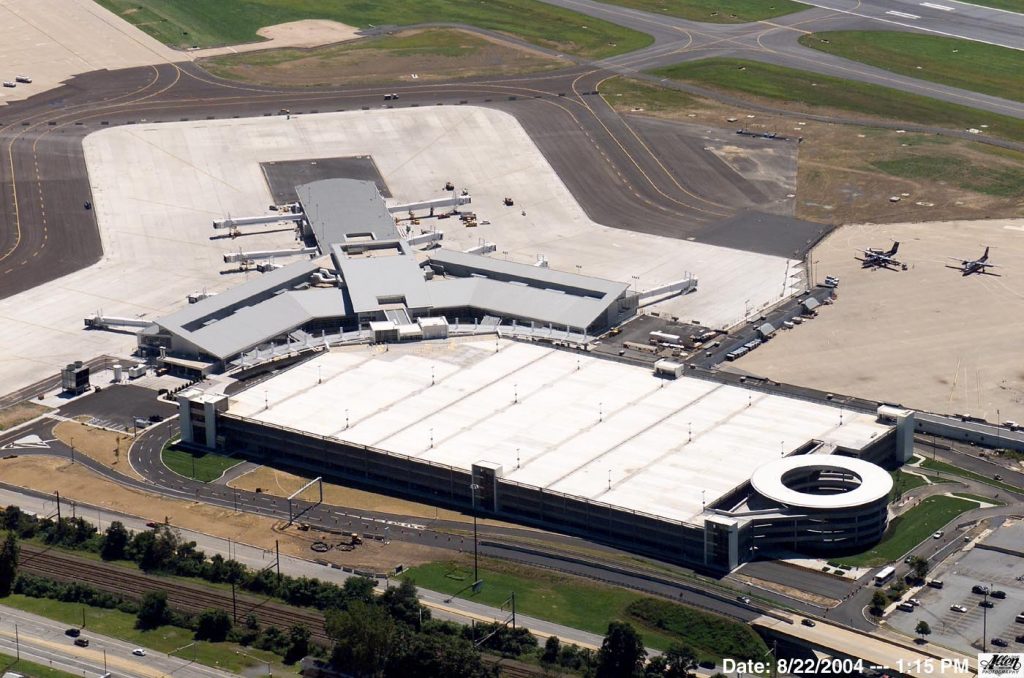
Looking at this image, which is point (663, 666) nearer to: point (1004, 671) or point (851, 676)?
point (851, 676)

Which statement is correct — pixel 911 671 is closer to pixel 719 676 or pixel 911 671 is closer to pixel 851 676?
pixel 851 676

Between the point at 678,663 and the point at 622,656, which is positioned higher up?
the point at 622,656

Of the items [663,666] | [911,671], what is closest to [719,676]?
[663,666]

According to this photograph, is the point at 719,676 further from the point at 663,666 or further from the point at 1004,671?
the point at 1004,671

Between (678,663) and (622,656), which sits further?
(678,663)

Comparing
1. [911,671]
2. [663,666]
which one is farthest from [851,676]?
→ [663,666]

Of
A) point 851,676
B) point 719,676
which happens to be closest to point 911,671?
point 851,676
